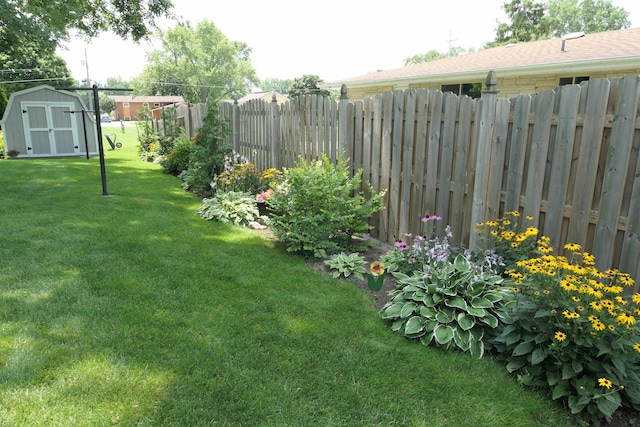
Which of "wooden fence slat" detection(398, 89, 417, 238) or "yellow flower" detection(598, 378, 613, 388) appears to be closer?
"yellow flower" detection(598, 378, 613, 388)

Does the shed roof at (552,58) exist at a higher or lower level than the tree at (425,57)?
lower

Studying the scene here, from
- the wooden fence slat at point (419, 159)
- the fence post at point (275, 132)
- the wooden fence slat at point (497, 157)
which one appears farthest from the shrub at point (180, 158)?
the wooden fence slat at point (497, 157)

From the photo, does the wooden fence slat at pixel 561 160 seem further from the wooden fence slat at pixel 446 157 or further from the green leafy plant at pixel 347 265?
the green leafy plant at pixel 347 265

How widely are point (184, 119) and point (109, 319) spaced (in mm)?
11082

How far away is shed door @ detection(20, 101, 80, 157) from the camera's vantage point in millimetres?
14898

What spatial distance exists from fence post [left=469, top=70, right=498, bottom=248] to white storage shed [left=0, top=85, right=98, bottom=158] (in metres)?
13.9

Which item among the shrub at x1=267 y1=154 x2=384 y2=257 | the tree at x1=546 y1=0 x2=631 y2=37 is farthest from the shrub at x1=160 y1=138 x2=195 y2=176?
the tree at x1=546 y1=0 x2=631 y2=37

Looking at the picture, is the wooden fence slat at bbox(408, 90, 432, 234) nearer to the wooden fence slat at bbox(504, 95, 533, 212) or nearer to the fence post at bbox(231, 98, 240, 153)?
the wooden fence slat at bbox(504, 95, 533, 212)

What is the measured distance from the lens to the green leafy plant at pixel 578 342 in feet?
7.23

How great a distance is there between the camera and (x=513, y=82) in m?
11.4

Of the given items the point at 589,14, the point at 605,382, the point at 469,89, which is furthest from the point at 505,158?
the point at 589,14

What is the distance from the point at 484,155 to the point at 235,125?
6190 millimetres

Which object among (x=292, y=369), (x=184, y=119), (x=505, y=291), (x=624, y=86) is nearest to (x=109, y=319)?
(x=292, y=369)

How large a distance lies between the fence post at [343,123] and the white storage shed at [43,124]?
11848 mm
